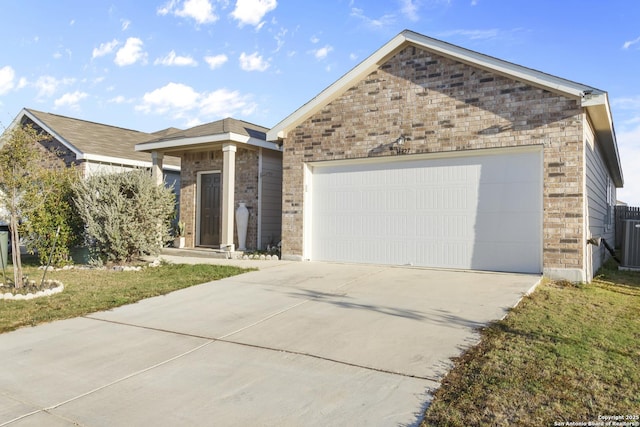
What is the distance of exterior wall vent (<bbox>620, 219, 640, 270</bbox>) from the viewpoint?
10.8 metres

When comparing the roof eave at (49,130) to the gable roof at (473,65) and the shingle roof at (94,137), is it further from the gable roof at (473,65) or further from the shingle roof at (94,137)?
the gable roof at (473,65)

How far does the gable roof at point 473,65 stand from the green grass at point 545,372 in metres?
4.02

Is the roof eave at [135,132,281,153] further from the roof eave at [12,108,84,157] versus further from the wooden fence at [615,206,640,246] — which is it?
the wooden fence at [615,206,640,246]

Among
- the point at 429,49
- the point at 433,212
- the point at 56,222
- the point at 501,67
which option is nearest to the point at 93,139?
the point at 56,222

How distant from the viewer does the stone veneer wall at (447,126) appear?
7.97m

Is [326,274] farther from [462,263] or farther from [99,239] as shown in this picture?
[99,239]

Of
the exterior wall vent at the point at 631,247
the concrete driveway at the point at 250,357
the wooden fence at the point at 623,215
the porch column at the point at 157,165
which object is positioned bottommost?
the concrete driveway at the point at 250,357

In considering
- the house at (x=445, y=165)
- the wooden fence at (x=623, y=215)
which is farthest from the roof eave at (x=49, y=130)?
the wooden fence at (x=623, y=215)

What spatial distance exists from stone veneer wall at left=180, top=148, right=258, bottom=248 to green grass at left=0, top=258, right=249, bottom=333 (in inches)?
129

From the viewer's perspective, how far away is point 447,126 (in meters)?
9.06

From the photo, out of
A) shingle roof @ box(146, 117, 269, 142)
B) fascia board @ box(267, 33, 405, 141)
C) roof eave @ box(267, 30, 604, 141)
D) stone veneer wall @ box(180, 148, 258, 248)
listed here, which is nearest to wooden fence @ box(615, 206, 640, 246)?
roof eave @ box(267, 30, 604, 141)

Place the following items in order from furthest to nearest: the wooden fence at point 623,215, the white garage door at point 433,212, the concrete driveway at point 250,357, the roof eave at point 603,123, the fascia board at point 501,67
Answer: the wooden fence at point 623,215
the white garage door at point 433,212
the fascia board at point 501,67
the roof eave at point 603,123
the concrete driveway at point 250,357

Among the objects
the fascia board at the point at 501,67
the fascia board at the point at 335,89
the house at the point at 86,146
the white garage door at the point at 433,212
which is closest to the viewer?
the fascia board at the point at 501,67

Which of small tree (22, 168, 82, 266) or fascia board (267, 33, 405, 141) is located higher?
fascia board (267, 33, 405, 141)
